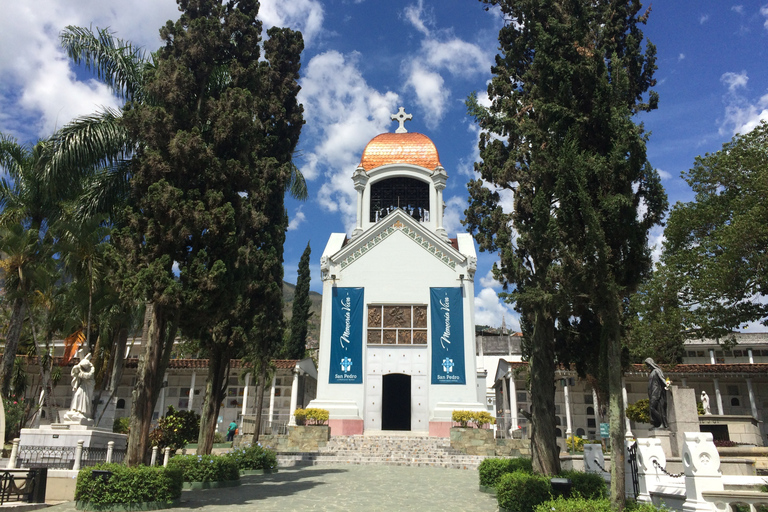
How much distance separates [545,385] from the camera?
12.4m

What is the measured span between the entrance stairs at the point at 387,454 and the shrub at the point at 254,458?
8.30 ft

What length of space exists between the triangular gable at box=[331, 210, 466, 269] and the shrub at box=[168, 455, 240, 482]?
50.3 ft

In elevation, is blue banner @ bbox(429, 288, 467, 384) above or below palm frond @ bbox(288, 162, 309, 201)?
below

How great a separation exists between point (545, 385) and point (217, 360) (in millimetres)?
9508

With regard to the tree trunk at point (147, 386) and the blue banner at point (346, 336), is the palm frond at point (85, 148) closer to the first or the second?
the tree trunk at point (147, 386)

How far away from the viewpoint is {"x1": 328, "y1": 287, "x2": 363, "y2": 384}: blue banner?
25.9 metres

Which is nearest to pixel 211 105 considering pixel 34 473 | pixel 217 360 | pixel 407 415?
pixel 217 360

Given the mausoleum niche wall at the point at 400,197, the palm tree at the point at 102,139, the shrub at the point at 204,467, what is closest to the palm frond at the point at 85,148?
the palm tree at the point at 102,139

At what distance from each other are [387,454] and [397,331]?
716cm

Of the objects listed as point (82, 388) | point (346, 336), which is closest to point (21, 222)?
point (82, 388)

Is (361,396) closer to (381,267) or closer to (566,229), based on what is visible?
(381,267)

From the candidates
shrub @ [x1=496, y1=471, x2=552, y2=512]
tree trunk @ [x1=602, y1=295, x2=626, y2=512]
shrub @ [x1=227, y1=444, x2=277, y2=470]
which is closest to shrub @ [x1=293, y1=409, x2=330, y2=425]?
shrub @ [x1=227, y1=444, x2=277, y2=470]

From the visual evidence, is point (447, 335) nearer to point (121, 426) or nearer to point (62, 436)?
point (121, 426)

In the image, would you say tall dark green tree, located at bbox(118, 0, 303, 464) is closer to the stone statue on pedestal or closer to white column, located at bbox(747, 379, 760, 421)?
the stone statue on pedestal
